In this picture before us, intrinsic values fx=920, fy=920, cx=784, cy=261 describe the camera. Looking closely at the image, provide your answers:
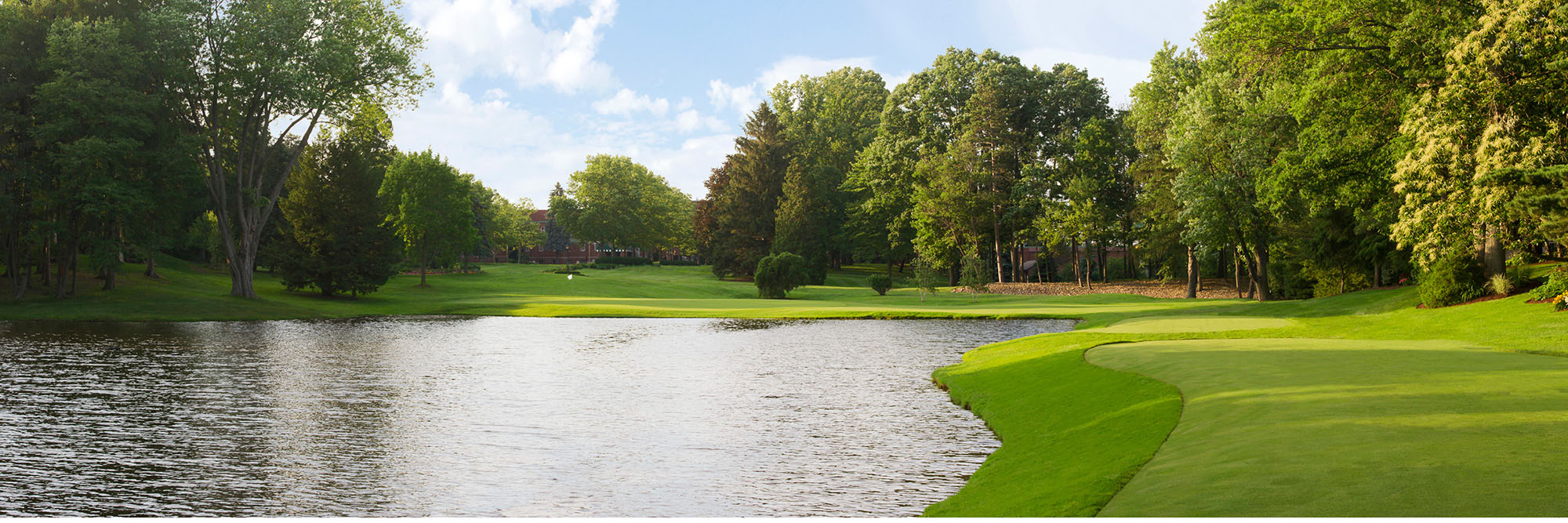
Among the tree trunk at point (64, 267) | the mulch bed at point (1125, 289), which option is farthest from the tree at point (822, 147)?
the tree trunk at point (64, 267)

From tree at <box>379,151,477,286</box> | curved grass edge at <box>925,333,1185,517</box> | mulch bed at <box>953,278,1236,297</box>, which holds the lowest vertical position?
curved grass edge at <box>925,333,1185,517</box>

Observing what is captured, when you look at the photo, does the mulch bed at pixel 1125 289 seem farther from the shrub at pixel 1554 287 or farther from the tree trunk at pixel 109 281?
the tree trunk at pixel 109 281

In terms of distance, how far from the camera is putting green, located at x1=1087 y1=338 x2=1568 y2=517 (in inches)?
295

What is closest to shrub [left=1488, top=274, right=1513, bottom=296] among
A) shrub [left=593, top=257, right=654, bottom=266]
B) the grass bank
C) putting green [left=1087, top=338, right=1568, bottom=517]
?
the grass bank

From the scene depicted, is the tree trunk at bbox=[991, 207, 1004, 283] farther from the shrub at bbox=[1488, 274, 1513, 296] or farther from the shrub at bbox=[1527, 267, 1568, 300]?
the shrub at bbox=[1527, 267, 1568, 300]

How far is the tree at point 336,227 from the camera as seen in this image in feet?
187

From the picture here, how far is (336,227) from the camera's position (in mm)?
57562

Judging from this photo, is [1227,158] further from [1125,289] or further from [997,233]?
[997,233]

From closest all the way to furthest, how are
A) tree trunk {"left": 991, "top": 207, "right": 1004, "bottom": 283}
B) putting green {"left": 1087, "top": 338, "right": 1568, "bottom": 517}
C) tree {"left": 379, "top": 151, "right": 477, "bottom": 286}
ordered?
putting green {"left": 1087, "top": 338, "right": 1568, "bottom": 517} < tree trunk {"left": 991, "top": 207, "right": 1004, "bottom": 283} < tree {"left": 379, "top": 151, "right": 477, "bottom": 286}

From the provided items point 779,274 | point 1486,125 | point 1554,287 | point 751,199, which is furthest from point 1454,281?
point 751,199

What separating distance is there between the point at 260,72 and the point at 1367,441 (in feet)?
178

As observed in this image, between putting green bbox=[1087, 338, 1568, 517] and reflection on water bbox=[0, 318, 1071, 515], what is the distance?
3.25 meters

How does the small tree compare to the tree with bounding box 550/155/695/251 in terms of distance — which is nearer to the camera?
the small tree

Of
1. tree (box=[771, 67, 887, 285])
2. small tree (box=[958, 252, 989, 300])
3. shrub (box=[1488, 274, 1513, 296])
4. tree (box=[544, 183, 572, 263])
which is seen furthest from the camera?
tree (box=[544, 183, 572, 263])
